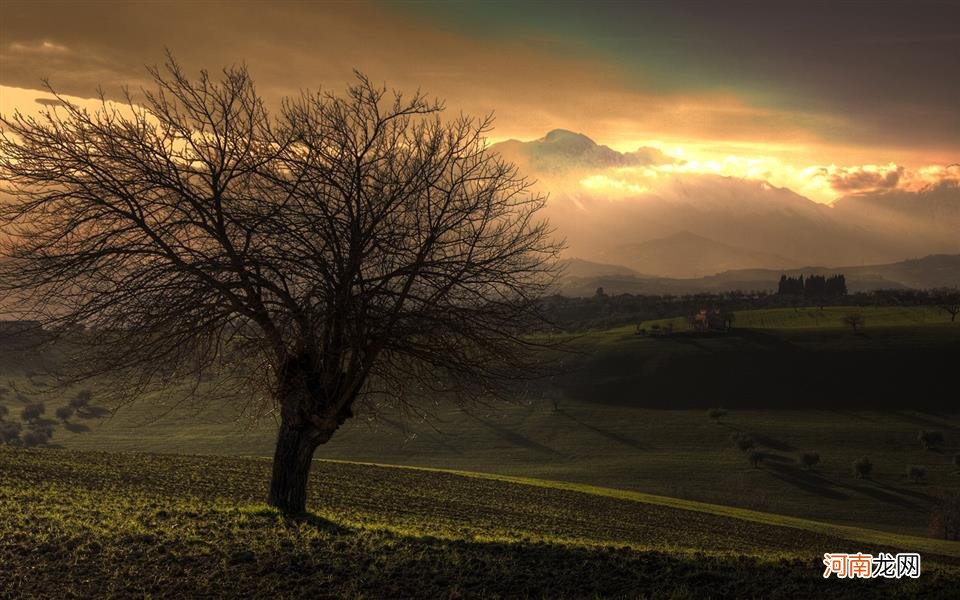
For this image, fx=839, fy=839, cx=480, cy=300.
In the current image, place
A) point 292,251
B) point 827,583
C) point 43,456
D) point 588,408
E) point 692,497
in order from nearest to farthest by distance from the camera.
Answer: point 827,583
point 292,251
point 43,456
point 692,497
point 588,408

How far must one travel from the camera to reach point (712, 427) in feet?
363

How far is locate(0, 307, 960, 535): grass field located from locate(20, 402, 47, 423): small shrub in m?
4.19

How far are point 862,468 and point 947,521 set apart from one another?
87.1 feet

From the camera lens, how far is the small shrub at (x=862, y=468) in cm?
8938

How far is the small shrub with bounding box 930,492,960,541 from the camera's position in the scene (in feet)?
204

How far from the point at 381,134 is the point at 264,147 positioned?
107 inches

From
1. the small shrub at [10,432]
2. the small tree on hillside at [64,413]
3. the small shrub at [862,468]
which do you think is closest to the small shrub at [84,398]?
the small shrub at [10,432]

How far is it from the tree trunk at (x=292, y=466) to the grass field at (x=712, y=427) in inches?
1847

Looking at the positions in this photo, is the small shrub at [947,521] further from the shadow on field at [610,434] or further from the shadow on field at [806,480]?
the shadow on field at [610,434]

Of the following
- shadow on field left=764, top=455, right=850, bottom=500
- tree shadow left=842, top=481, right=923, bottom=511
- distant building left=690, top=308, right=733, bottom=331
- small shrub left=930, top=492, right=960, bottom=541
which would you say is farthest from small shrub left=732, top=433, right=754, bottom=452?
distant building left=690, top=308, right=733, bottom=331

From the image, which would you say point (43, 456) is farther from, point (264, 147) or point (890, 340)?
point (890, 340)

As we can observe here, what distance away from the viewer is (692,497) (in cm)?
7981

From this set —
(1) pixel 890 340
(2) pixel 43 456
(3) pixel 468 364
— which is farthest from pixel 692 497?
(1) pixel 890 340

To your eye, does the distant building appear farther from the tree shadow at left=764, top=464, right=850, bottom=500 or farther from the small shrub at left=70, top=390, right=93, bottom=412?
the small shrub at left=70, top=390, right=93, bottom=412
